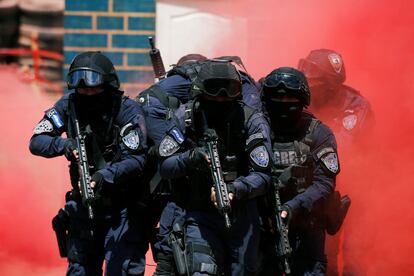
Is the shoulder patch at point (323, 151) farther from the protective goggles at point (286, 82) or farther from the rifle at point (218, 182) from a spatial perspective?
the rifle at point (218, 182)

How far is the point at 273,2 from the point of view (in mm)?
10570

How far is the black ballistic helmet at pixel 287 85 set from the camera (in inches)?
301

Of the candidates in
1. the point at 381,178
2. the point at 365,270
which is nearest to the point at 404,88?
the point at 381,178

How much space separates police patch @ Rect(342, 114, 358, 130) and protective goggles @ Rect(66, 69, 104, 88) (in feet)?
6.93

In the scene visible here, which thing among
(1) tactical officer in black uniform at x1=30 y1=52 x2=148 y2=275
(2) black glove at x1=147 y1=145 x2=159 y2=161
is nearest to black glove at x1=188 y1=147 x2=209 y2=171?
(1) tactical officer in black uniform at x1=30 y1=52 x2=148 y2=275

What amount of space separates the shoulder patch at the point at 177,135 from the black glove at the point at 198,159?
0.70ft

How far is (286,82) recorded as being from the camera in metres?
Answer: 7.65

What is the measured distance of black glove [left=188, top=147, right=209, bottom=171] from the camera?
6.93m

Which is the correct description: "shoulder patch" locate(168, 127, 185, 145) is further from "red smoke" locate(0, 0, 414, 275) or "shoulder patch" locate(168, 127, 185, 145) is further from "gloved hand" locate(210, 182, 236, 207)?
"red smoke" locate(0, 0, 414, 275)

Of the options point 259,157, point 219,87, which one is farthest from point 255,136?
point 219,87

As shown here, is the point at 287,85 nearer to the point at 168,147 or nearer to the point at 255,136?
the point at 255,136

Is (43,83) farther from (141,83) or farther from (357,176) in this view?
(357,176)

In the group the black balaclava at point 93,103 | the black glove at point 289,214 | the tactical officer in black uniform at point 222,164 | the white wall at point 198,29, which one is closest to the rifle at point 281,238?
the black glove at point 289,214

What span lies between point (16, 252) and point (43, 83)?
5.17 ft
